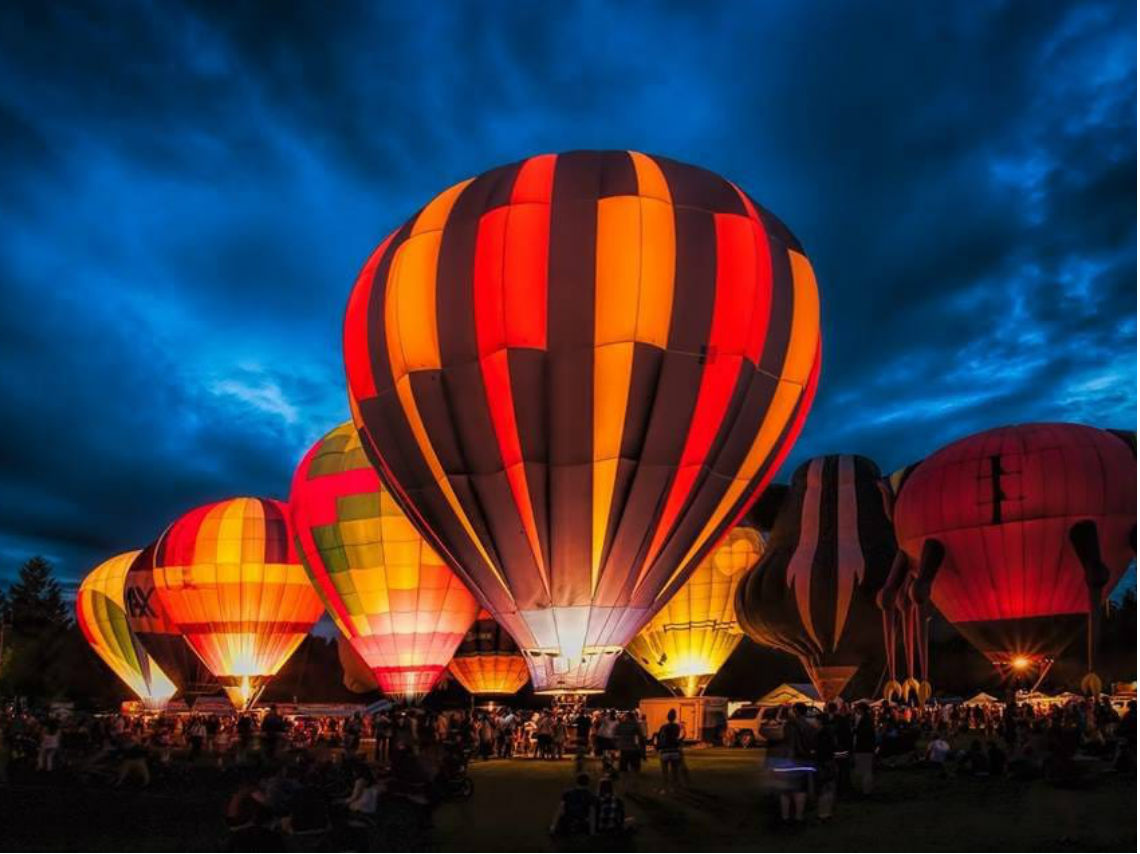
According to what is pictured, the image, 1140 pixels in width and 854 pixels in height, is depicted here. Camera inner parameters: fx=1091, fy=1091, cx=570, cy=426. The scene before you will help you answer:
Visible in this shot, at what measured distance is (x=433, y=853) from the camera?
8789 mm

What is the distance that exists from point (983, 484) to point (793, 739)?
17.6 metres

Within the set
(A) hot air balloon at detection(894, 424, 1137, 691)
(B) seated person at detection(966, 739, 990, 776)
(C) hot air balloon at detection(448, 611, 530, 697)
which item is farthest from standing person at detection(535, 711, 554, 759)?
(C) hot air balloon at detection(448, 611, 530, 697)

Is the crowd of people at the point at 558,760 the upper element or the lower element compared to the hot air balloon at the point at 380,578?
lower

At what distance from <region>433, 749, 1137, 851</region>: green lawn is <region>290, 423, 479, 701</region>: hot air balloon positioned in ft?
45.9

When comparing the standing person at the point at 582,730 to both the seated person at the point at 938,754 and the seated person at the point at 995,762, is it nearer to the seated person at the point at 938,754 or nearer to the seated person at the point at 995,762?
the seated person at the point at 938,754

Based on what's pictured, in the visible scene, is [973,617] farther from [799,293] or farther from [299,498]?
[299,498]

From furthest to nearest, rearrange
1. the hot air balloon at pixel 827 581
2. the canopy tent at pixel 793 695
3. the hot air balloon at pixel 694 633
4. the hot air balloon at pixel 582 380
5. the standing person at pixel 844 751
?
the hot air balloon at pixel 694 633 → the canopy tent at pixel 793 695 → the hot air balloon at pixel 827 581 → the hot air balloon at pixel 582 380 → the standing person at pixel 844 751

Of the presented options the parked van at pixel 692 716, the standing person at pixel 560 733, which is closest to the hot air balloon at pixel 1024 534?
the parked van at pixel 692 716

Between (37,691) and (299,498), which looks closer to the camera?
(299,498)

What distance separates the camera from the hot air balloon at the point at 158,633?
37125 mm

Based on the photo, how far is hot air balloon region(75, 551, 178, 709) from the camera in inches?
1839

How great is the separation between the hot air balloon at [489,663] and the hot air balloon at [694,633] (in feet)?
16.4

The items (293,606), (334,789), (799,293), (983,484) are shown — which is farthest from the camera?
(293,606)

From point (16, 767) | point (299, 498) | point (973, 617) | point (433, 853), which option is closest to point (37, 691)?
point (299, 498)
